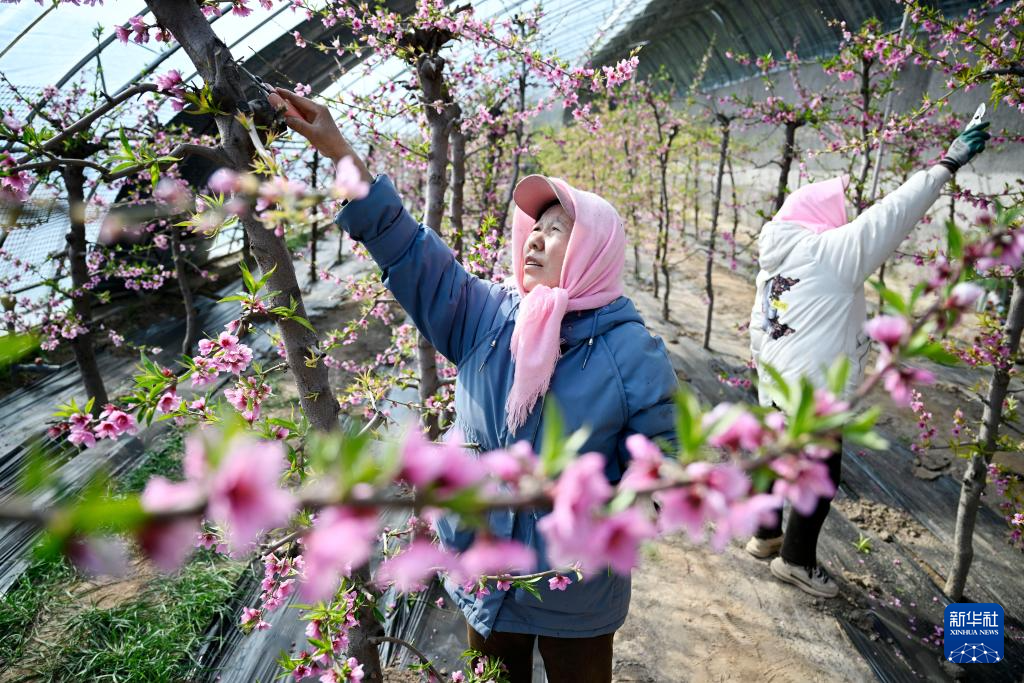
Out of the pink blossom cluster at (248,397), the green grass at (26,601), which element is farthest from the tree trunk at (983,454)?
the green grass at (26,601)

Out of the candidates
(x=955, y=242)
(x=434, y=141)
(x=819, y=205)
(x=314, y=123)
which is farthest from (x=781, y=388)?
(x=819, y=205)

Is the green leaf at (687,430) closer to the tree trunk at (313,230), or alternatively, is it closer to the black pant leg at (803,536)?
the black pant leg at (803,536)

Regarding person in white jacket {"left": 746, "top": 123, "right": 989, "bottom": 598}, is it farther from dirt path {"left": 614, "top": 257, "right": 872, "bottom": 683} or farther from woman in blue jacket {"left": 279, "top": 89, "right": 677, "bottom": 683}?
woman in blue jacket {"left": 279, "top": 89, "right": 677, "bottom": 683}

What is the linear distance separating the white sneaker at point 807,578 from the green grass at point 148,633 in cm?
298

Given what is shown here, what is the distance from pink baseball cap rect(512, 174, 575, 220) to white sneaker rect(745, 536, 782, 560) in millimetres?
2601

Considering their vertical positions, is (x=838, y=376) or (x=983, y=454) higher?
(x=838, y=376)

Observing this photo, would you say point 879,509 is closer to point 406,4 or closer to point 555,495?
point 555,495

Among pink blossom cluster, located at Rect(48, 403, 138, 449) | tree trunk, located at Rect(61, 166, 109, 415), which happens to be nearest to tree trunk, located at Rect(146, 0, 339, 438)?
pink blossom cluster, located at Rect(48, 403, 138, 449)

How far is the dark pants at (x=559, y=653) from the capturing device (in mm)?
1767

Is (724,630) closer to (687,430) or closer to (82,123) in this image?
(687,430)

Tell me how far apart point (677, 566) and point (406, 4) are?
6.27 m

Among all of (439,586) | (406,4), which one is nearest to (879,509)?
(439,586)

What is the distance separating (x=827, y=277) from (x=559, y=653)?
214 centimetres

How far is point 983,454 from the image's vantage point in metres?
2.80
